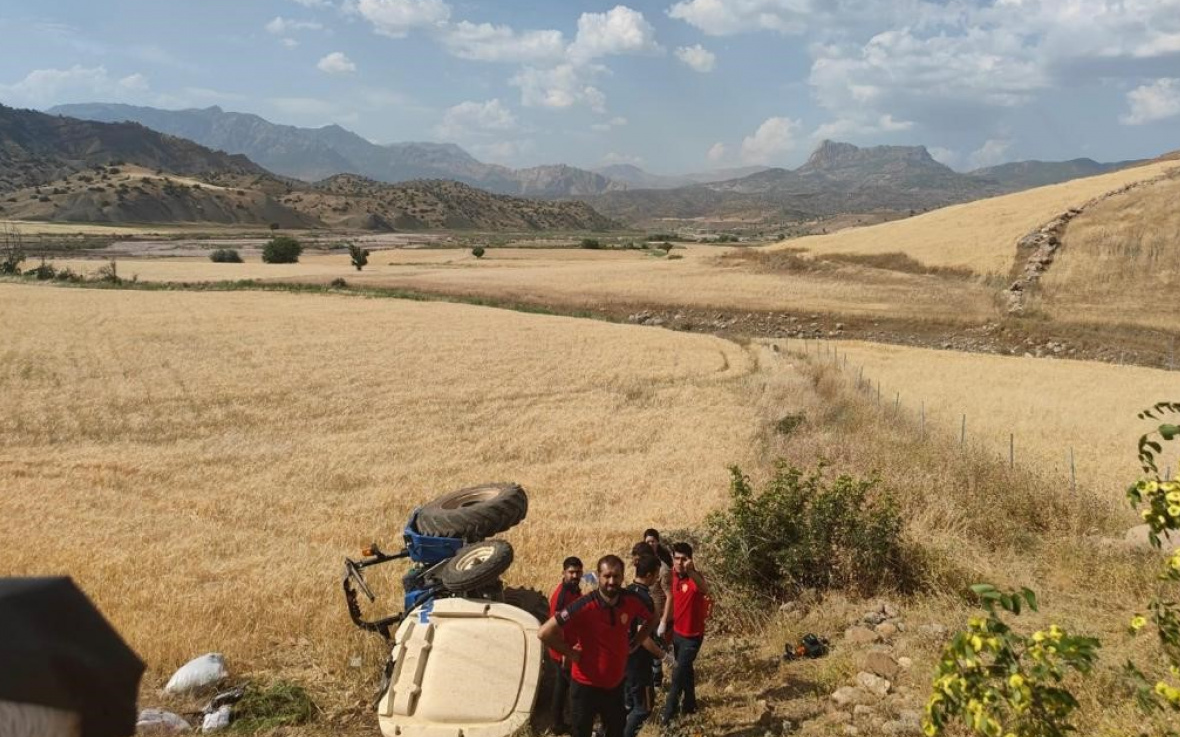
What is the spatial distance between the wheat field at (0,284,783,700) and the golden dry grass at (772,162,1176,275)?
30.0 metres

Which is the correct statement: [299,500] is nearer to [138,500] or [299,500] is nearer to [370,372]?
[138,500]

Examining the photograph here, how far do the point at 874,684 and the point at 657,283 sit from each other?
50692 millimetres

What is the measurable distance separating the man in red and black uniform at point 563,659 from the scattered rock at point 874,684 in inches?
102

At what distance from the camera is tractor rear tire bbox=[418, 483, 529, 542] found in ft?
30.2

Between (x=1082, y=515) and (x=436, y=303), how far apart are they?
130 feet

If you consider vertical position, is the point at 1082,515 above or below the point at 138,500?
above

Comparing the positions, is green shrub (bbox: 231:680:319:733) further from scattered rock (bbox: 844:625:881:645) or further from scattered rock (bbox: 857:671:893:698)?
scattered rock (bbox: 844:625:881:645)

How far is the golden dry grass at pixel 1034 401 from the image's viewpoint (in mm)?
18750

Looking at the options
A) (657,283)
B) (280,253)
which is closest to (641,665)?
(657,283)

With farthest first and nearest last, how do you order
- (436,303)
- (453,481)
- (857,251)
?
(857,251) → (436,303) → (453,481)

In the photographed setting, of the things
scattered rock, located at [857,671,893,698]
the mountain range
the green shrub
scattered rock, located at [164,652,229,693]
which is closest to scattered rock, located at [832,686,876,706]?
scattered rock, located at [857,671,893,698]

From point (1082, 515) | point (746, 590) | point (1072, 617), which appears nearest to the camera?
point (1072, 617)

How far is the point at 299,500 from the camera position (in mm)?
14250

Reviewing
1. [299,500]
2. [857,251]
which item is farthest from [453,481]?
[857,251]
